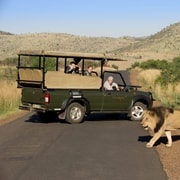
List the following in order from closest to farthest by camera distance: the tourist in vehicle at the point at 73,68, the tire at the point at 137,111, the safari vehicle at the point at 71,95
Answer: the safari vehicle at the point at 71,95 → the tire at the point at 137,111 → the tourist in vehicle at the point at 73,68

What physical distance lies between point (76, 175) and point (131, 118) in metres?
10.2

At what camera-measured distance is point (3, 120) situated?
19.5 m

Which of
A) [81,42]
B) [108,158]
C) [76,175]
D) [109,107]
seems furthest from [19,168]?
[81,42]

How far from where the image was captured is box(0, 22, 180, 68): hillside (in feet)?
447

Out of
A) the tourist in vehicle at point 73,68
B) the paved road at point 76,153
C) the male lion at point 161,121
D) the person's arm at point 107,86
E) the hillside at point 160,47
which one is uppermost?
the hillside at point 160,47

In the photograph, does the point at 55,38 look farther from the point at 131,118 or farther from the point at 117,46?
the point at 131,118

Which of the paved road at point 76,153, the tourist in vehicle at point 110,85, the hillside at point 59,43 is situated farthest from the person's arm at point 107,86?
the hillside at point 59,43

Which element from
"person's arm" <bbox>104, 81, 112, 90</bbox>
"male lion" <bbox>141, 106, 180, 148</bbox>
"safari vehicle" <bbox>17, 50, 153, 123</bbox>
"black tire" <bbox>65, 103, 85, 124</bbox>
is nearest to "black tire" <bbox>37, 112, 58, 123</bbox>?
"safari vehicle" <bbox>17, 50, 153, 123</bbox>

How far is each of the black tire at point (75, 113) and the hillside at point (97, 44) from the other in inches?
4265

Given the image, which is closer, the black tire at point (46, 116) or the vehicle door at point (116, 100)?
the black tire at point (46, 116)

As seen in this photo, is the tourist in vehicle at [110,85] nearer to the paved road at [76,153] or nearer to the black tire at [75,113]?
the black tire at [75,113]

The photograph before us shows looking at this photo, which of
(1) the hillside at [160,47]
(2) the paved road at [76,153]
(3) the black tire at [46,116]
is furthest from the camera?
(1) the hillside at [160,47]

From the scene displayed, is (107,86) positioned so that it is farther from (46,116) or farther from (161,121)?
(161,121)

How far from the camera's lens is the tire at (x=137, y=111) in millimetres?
19469
